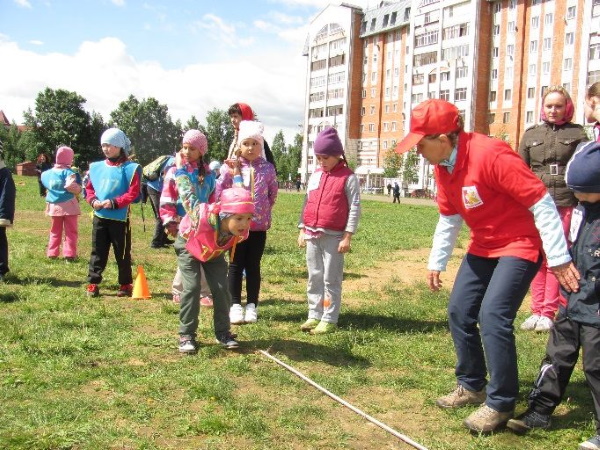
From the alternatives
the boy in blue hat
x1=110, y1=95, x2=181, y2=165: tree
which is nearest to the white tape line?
the boy in blue hat

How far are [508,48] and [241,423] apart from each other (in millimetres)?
70725

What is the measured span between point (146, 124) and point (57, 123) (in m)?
20.9

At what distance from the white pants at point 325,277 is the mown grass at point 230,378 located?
278 mm

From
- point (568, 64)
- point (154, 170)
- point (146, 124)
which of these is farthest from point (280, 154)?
point (154, 170)

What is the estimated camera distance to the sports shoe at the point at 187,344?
5.17 meters

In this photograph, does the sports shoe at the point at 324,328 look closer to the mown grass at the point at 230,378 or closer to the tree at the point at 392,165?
the mown grass at the point at 230,378

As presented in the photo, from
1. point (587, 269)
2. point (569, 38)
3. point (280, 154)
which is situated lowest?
point (587, 269)

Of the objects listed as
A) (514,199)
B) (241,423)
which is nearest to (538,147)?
(514,199)

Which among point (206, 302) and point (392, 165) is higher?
point (392, 165)

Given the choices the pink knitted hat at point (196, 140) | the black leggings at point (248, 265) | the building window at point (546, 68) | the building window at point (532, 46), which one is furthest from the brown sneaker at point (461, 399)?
the building window at point (532, 46)

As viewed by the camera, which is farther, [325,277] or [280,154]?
[280,154]

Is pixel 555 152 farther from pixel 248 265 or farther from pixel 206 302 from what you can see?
pixel 206 302

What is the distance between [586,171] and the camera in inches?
139

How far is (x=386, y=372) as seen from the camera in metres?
4.84
